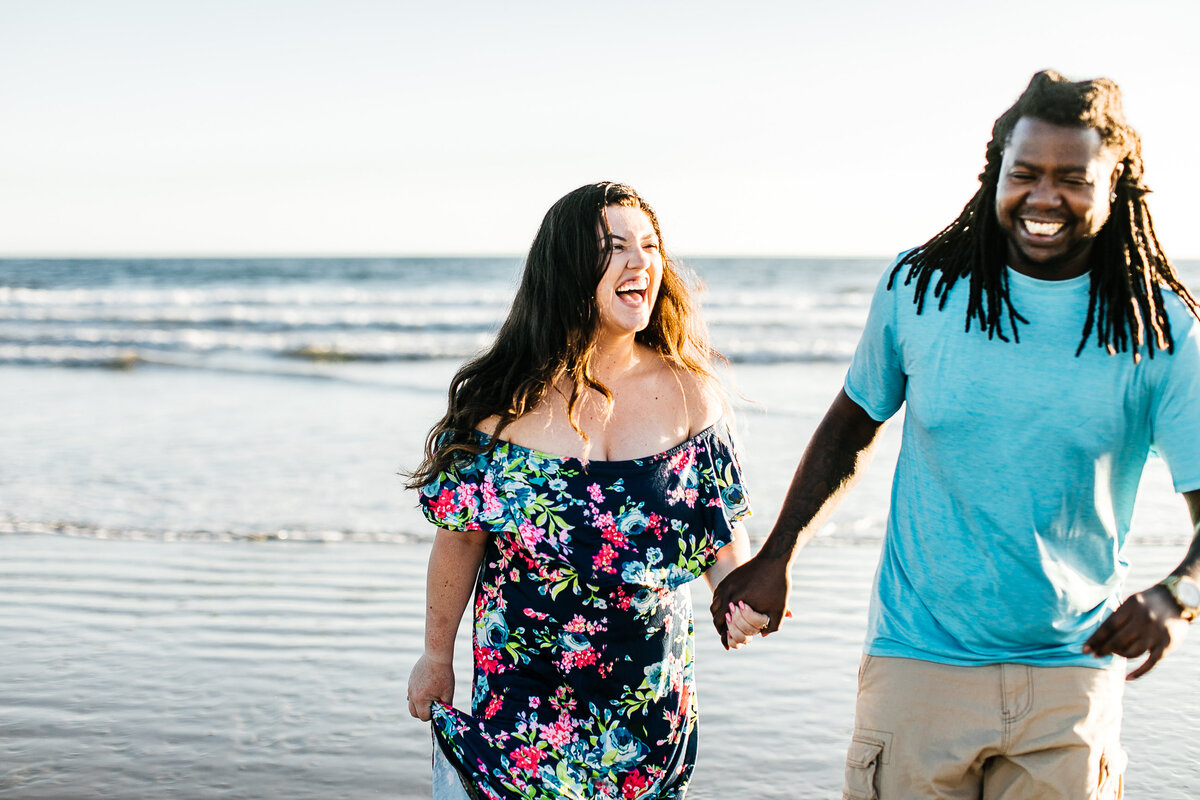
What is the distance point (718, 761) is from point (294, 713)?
5.14ft

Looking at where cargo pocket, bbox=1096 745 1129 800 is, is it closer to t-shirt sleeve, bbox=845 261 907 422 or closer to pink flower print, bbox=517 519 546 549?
t-shirt sleeve, bbox=845 261 907 422

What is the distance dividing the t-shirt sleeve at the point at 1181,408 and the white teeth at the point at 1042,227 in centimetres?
27

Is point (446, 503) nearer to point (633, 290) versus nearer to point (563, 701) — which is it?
point (563, 701)

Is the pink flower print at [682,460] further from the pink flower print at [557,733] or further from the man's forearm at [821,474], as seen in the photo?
the pink flower print at [557,733]

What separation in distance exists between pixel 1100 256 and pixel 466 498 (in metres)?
1.39

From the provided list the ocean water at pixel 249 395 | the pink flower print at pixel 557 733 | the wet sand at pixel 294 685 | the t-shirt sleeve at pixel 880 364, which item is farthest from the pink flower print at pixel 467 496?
the wet sand at pixel 294 685

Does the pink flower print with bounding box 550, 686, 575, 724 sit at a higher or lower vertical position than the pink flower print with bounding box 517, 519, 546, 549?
lower

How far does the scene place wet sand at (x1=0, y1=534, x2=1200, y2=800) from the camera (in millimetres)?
3697

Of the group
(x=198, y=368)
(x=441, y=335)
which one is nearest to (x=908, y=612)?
(x=198, y=368)

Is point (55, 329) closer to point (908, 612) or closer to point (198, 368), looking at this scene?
point (198, 368)

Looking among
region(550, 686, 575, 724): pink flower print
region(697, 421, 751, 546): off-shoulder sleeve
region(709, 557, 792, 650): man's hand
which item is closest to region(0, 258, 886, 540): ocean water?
region(697, 421, 751, 546): off-shoulder sleeve

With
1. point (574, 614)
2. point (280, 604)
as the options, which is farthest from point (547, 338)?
point (280, 604)

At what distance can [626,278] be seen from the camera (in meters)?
2.63

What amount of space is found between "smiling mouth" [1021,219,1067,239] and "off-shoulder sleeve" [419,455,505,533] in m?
1.22
